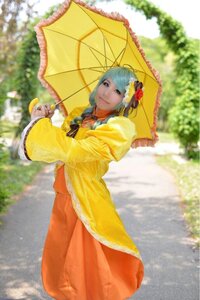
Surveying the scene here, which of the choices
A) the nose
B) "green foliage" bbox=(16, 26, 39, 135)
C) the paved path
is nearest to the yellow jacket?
the nose

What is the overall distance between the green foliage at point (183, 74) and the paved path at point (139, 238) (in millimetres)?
3196

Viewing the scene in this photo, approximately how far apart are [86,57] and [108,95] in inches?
20.4

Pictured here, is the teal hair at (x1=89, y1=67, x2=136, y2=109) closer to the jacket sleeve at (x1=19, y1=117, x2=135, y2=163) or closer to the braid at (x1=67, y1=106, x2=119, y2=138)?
the braid at (x1=67, y1=106, x2=119, y2=138)

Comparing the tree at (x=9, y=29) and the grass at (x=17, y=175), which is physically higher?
the tree at (x=9, y=29)

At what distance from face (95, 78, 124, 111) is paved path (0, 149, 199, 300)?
1837mm

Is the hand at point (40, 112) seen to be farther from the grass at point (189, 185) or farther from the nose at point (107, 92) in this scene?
the grass at point (189, 185)

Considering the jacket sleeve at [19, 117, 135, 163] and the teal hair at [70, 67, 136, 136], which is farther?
the teal hair at [70, 67, 136, 136]

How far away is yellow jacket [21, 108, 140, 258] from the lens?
7.29 feet

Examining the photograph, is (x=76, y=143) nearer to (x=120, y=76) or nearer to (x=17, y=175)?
(x=120, y=76)

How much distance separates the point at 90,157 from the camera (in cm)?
234

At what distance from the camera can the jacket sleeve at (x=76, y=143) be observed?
7.25 feet

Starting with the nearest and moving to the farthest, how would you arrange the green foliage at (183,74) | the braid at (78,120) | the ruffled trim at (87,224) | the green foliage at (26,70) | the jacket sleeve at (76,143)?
the jacket sleeve at (76,143), the ruffled trim at (87,224), the braid at (78,120), the green foliage at (26,70), the green foliage at (183,74)

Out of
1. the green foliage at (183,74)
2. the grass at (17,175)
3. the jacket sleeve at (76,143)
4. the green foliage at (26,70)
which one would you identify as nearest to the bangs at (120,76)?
the jacket sleeve at (76,143)

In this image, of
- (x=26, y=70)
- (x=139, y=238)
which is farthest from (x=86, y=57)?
(x=26, y=70)
